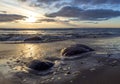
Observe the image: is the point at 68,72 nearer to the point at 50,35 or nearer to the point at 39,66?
the point at 39,66

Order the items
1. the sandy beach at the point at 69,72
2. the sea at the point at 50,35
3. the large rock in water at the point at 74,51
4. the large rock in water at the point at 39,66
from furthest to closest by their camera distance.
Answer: the sea at the point at 50,35, the large rock in water at the point at 74,51, the large rock in water at the point at 39,66, the sandy beach at the point at 69,72

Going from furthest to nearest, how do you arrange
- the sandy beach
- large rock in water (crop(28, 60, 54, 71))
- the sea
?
the sea → large rock in water (crop(28, 60, 54, 71)) → the sandy beach

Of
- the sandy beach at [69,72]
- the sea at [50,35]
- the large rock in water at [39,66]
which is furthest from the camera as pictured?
the sea at [50,35]

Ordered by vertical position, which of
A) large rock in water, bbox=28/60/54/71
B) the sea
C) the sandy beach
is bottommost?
the sea

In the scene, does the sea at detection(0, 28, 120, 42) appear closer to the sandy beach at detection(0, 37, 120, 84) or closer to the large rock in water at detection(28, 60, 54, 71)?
the sandy beach at detection(0, 37, 120, 84)

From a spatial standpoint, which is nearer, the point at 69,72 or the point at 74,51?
the point at 69,72

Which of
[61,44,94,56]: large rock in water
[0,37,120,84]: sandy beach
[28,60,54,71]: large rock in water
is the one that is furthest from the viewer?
[61,44,94,56]: large rock in water

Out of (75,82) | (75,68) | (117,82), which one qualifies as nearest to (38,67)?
(75,68)

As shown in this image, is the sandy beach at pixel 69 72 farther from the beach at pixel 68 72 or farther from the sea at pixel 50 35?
the sea at pixel 50 35

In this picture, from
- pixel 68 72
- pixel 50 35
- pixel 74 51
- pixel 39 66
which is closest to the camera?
pixel 68 72

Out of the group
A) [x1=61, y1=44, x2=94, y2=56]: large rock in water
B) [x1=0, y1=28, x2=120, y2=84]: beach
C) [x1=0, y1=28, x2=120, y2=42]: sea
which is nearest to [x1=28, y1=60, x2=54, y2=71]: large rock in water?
[x1=0, y1=28, x2=120, y2=84]: beach

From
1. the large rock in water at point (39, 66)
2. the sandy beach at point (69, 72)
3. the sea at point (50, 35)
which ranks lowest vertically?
the sea at point (50, 35)

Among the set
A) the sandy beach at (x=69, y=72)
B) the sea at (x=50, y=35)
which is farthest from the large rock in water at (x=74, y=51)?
the sea at (x=50, y=35)

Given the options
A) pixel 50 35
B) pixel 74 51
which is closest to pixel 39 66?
pixel 74 51
